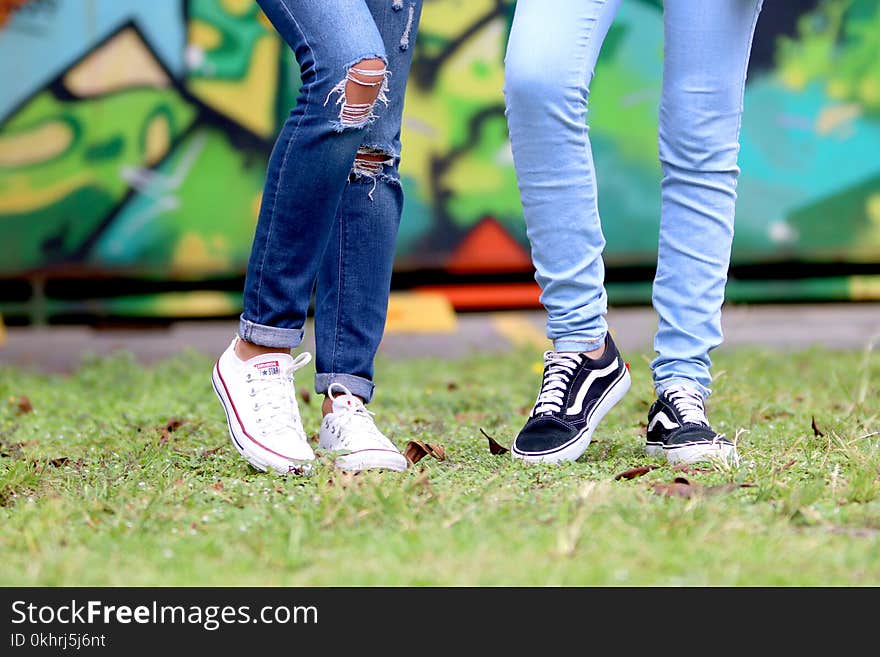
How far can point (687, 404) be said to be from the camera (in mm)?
2287

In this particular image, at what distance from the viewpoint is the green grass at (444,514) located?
1493mm

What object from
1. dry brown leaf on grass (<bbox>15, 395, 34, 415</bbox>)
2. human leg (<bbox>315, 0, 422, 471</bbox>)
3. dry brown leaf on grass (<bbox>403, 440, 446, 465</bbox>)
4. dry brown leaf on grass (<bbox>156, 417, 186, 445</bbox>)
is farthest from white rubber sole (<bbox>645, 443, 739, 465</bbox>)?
dry brown leaf on grass (<bbox>15, 395, 34, 415</bbox>)

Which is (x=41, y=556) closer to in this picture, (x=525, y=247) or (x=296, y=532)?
(x=296, y=532)

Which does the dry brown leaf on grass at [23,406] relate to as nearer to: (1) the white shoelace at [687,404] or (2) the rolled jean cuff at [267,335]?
(2) the rolled jean cuff at [267,335]

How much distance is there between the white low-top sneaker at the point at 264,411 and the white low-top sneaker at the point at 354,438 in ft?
0.25

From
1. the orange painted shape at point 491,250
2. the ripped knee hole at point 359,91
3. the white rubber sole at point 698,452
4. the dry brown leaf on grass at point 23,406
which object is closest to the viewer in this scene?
the ripped knee hole at point 359,91

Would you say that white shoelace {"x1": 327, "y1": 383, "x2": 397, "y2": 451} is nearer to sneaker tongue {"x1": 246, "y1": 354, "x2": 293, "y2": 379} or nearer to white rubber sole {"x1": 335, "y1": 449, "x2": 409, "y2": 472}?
white rubber sole {"x1": 335, "y1": 449, "x2": 409, "y2": 472}

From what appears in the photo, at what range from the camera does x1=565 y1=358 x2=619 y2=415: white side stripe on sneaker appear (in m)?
2.23

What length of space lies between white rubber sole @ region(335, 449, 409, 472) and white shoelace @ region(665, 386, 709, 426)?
611 millimetres

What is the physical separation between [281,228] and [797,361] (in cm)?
277

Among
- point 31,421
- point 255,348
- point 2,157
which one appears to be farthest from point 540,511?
point 2,157

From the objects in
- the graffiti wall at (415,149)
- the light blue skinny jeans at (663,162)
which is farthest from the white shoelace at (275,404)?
the graffiti wall at (415,149)
